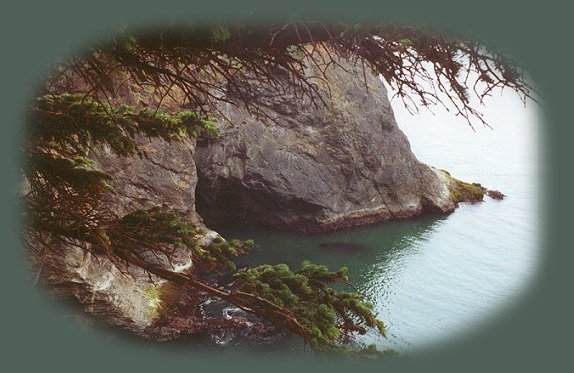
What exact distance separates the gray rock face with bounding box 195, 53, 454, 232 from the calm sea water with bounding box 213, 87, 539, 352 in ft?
4.37

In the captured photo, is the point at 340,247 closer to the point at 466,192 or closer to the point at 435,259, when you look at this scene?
the point at 435,259

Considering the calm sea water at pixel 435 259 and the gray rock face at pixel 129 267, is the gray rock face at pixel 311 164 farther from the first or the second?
the gray rock face at pixel 129 267

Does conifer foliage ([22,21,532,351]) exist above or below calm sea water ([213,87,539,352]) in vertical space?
above

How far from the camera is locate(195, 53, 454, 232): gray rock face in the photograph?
28766mm

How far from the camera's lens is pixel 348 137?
103 feet

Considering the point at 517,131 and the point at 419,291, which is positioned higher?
the point at 517,131

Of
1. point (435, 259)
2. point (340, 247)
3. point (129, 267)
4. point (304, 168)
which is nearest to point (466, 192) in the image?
point (435, 259)

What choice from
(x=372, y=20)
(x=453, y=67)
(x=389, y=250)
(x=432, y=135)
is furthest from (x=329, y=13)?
(x=432, y=135)

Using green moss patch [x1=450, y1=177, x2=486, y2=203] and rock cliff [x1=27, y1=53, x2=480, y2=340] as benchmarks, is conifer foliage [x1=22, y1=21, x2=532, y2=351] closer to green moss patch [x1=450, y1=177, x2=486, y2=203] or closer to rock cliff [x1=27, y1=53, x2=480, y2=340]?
rock cliff [x1=27, y1=53, x2=480, y2=340]

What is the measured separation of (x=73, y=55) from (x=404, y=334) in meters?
17.8

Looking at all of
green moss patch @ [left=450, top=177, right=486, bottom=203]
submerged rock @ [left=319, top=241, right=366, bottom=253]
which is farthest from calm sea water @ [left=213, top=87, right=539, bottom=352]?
green moss patch @ [left=450, top=177, right=486, bottom=203]

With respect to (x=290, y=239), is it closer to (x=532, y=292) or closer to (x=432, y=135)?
(x=532, y=292)

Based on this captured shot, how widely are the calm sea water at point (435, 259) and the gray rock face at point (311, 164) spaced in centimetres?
133

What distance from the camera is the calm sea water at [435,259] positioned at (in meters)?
21.0
